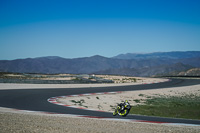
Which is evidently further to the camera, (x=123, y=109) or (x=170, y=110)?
(x=170, y=110)

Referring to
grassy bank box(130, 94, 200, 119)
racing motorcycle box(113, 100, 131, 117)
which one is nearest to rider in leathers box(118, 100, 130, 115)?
racing motorcycle box(113, 100, 131, 117)

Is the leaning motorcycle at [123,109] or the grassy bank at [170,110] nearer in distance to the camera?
the leaning motorcycle at [123,109]

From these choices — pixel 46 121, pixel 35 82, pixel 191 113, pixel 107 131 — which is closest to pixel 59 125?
pixel 46 121

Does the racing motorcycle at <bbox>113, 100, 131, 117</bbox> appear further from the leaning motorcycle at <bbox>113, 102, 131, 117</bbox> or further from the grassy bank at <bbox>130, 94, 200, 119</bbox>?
the grassy bank at <bbox>130, 94, 200, 119</bbox>

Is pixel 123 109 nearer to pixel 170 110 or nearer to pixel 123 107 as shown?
pixel 123 107

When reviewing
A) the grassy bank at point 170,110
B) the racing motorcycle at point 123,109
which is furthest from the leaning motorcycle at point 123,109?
the grassy bank at point 170,110

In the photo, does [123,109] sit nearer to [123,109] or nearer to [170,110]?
[123,109]

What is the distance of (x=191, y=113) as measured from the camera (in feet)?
45.1

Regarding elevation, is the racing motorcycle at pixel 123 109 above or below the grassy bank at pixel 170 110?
above

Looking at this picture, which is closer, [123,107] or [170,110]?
[123,107]

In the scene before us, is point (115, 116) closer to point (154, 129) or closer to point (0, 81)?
point (154, 129)

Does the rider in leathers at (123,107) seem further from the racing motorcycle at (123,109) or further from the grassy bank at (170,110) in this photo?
the grassy bank at (170,110)

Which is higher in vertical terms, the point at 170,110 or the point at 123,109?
the point at 123,109

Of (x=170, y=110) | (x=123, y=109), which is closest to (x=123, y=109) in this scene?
(x=123, y=109)
